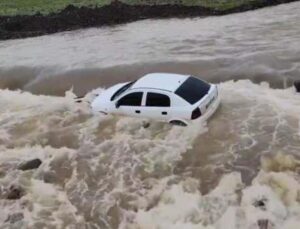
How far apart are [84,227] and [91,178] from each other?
6.38 feet

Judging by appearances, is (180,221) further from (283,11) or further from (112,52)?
(283,11)

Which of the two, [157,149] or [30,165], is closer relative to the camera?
[157,149]

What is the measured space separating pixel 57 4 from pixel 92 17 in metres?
5.79

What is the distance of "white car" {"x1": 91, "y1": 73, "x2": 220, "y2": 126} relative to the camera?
1655 centimetres

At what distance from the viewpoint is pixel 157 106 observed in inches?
663

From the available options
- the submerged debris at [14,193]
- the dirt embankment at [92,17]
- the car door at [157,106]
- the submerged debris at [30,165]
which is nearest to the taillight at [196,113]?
the car door at [157,106]

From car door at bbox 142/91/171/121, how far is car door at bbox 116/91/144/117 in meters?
0.23

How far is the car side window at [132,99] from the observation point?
17.1 m

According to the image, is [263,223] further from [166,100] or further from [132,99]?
[132,99]

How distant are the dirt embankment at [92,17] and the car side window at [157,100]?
48.9 ft

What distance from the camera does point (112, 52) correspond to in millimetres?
26172

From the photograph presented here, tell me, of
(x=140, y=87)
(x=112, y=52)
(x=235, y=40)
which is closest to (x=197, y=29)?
(x=235, y=40)

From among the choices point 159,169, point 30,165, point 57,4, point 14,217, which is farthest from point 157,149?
point 57,4

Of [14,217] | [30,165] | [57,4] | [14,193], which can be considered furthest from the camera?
[57,4]
